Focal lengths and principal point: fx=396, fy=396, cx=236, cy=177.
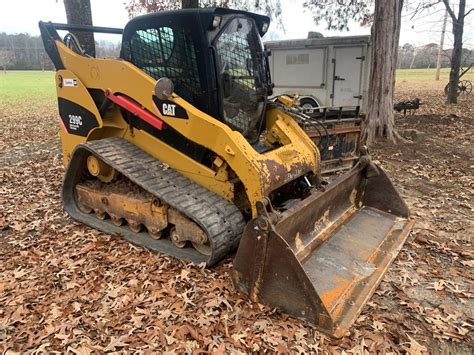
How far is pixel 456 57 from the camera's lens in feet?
53.7

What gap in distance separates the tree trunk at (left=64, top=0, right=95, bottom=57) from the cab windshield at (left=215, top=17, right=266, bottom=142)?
4993 millimetres

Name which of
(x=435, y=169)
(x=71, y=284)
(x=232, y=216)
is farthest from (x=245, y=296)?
(x=435, y=169)

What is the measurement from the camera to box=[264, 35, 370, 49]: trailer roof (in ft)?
38.1

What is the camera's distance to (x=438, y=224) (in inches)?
196

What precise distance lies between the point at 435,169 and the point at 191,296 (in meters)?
5.80

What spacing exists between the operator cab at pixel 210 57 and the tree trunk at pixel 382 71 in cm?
508

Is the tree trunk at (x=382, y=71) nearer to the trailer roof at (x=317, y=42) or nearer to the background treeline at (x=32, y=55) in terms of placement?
the trailer roof at (x=317, y=42)

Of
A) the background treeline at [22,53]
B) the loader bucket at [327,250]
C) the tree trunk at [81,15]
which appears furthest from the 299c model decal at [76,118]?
the background treeline at [22,53]

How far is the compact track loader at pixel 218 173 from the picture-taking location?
3.31 meters

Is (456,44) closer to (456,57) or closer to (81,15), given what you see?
(456,57)

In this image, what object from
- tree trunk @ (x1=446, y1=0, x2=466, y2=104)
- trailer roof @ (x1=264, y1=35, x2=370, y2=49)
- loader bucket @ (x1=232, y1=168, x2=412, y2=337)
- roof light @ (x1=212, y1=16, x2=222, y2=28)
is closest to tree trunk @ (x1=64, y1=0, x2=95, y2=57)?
roof light @ (x1=212, y1=16, x2=222, y2=28)

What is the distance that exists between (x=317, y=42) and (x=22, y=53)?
58.4m

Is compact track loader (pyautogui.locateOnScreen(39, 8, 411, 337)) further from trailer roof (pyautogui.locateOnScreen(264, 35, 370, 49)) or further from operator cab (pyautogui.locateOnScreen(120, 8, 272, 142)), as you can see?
trailer roof (pyautogui.locateOnScreen(264, 35, 370, 49))

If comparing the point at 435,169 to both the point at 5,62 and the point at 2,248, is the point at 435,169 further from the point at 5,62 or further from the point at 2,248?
the point at 5,62
